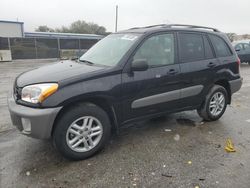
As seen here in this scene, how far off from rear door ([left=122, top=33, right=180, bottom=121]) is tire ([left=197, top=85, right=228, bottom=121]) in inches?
32.8

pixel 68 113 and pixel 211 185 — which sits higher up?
pixel 68 113

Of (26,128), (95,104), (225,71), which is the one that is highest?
(225,71)

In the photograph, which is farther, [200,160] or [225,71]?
[225,71]

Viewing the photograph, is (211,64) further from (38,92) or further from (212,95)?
(38,92)

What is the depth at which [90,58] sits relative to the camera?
3990 millimetres

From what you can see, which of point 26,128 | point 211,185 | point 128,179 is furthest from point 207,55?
point 26,128

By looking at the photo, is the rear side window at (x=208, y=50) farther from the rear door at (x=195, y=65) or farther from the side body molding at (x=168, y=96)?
the side body molding at (x=168, y=96)

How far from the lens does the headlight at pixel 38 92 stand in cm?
280

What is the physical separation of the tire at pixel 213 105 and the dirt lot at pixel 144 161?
0.99 feet

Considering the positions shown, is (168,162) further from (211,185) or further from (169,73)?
(169,73)

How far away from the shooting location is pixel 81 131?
3.12 metres

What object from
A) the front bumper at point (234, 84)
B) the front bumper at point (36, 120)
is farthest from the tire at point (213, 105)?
the front bumper at point (36, 120)

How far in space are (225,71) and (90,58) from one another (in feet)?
8.82

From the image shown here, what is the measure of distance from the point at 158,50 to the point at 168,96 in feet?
2.58
